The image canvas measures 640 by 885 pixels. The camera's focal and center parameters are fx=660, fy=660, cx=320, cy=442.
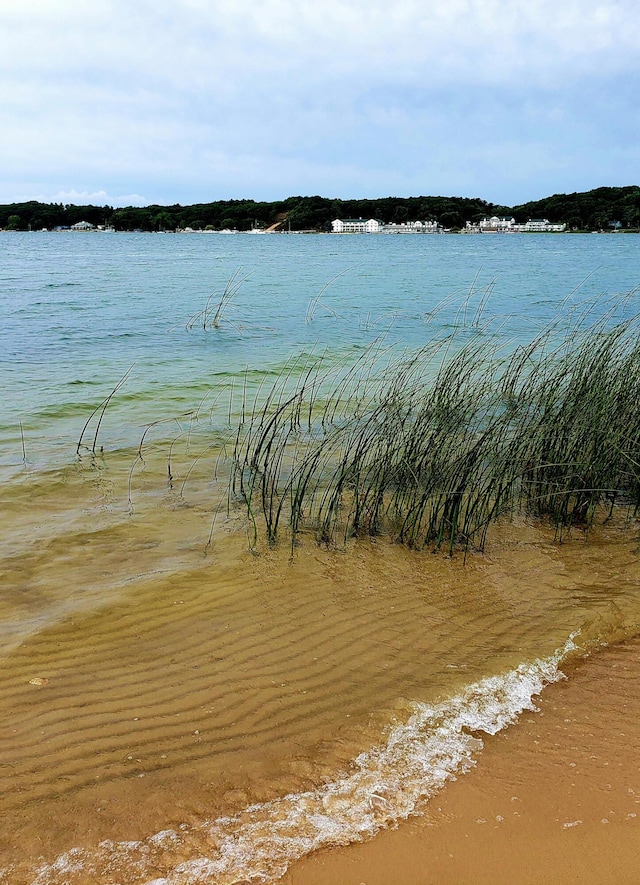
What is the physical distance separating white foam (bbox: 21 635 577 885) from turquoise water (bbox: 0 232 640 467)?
4.91 metres

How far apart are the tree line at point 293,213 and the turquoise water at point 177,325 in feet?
258

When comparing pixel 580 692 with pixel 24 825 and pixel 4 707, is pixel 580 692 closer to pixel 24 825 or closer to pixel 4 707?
pixel 24 825

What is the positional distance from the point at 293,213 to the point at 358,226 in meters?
17.8

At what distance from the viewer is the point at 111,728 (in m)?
2.94

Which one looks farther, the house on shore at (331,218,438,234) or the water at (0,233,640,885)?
the house on shore at (331,218,438,234)

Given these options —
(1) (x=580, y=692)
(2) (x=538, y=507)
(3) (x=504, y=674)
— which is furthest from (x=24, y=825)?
Result: (2) (x=538, y=507)

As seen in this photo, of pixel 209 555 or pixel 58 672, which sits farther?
pixel 209 555

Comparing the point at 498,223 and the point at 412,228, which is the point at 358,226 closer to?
the point at 412,228

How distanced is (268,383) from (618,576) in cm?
700

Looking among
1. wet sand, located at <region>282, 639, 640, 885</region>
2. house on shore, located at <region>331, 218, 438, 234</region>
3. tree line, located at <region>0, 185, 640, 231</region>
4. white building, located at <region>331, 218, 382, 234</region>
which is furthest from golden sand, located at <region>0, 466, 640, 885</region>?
white building, located at <region>331, 218, 382, 234</region>

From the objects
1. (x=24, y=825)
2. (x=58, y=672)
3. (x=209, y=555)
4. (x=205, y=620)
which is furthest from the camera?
(x=209, y=555)

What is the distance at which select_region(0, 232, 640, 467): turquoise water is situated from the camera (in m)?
8.77

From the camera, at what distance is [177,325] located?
16109 millimetres

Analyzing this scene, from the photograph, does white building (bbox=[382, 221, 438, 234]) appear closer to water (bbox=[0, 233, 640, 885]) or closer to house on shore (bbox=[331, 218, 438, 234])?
house on shore (bbox=[331, 218, 438, 234])
